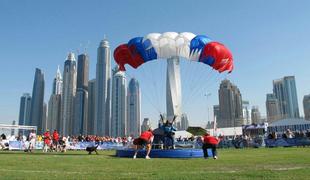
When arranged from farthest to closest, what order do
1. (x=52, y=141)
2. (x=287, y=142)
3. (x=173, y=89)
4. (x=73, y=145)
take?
(x=73, y=145) → (x=287, y=142) → (x=52, y=141) → (x=173, y=89)

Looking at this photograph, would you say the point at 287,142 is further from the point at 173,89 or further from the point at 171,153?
the point at 171,153

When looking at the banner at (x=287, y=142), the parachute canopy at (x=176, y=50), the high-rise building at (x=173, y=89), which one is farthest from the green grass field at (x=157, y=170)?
the banner at (x=287, y=142)

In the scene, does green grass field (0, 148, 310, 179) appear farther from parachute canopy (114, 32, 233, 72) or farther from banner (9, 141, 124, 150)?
banner (9, 141, 124, 150)

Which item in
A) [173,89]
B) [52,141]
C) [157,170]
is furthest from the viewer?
[52,141]

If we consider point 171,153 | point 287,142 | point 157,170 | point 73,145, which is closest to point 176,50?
point 171,153

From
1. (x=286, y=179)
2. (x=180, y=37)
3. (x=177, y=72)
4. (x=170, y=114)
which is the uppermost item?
(x=180, y=37)

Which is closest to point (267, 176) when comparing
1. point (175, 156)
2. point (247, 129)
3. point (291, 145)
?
point (175, 156)

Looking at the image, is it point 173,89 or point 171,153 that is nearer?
point 171,153

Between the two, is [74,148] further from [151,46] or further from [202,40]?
[202,40]

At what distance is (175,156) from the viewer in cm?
1902

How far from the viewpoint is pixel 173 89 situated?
2641 cm

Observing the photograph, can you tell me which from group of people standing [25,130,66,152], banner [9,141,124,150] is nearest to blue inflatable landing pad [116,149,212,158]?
group of people standing [25,130,66,152]

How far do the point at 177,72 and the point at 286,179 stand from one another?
18.3 m

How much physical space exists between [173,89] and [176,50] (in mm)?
3731
